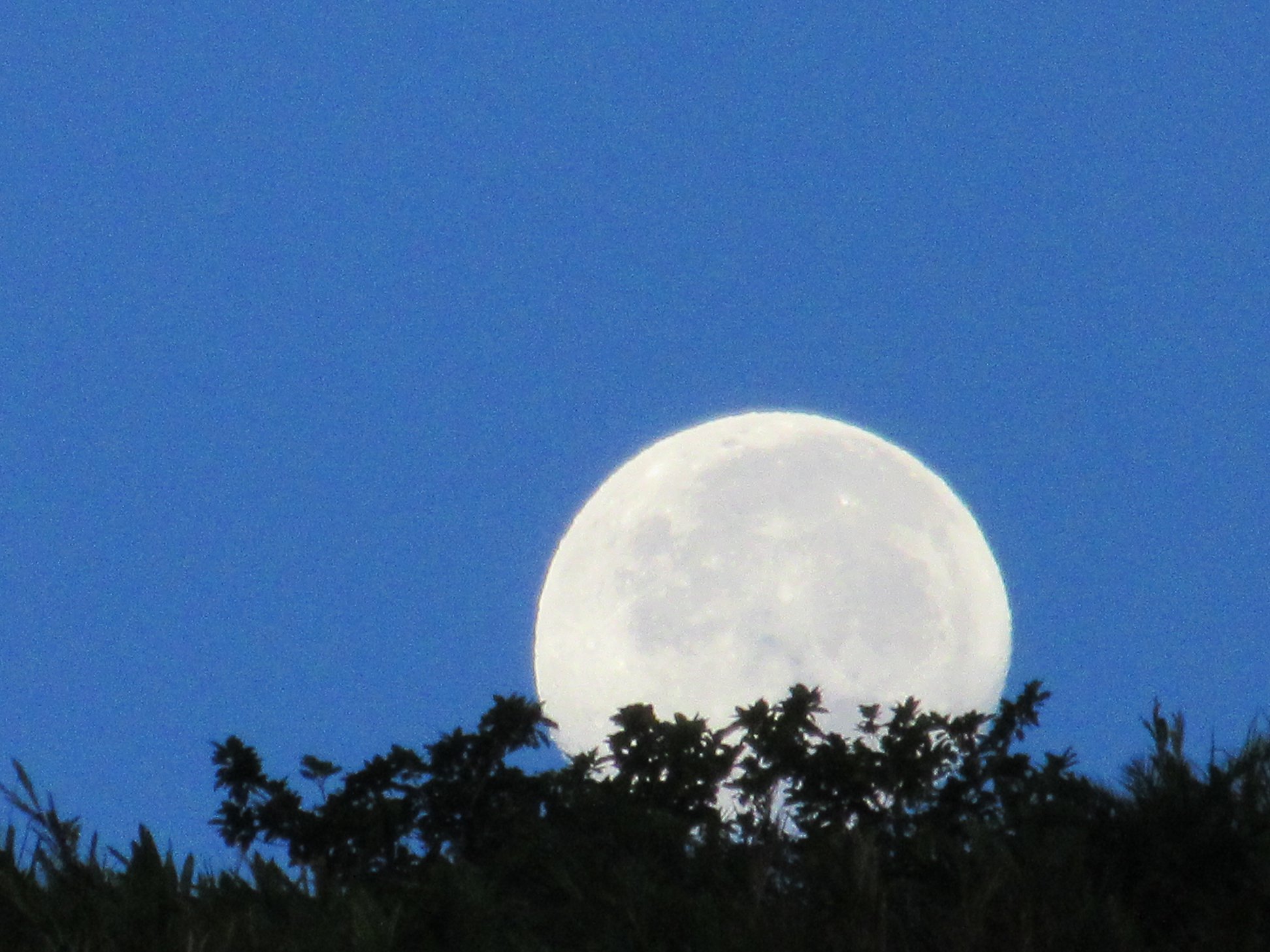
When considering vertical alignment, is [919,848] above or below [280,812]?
below

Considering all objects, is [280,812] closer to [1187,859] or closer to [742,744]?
[742,744]

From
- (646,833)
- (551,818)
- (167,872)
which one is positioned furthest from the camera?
(551,818)

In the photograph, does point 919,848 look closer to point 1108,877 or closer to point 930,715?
point 1108,877

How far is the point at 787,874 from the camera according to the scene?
21.6ft

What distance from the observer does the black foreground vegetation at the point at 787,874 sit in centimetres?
588

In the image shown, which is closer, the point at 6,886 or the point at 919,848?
the point at 6,886

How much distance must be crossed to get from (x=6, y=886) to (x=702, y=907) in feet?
8.56

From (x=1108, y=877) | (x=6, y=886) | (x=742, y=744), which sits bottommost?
(x=6, y=886)

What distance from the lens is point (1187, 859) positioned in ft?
23.5

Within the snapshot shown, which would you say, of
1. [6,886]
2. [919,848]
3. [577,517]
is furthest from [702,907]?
[577,517]

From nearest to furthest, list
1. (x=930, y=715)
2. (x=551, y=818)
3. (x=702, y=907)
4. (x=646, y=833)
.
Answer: (x=702, y=907), (x=646, y=833), (x=551, y=818), (x=930, y=715)

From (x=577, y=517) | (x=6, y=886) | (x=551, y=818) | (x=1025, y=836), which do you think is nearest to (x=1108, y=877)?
(x=1025, y=836)

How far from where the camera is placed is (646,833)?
26.3 ft

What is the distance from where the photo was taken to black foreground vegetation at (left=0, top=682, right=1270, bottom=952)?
588 cm
